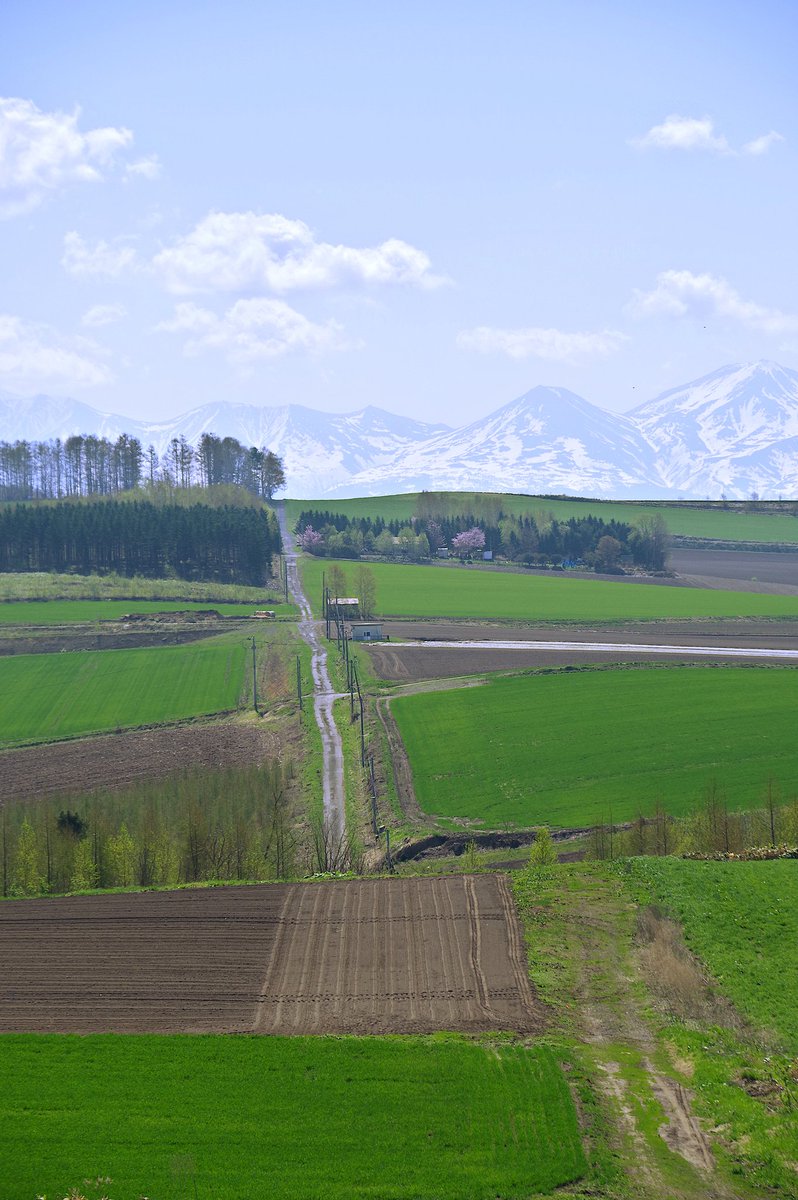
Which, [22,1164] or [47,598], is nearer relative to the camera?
[22,1164]

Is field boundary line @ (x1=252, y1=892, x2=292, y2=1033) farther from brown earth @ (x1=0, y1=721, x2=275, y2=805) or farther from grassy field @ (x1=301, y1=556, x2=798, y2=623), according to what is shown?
grassy field @ (x1=301, y1=556, x2=798, y2=623)

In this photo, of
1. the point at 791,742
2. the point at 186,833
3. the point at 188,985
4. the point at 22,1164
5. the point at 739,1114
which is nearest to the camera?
the point at 22,1164

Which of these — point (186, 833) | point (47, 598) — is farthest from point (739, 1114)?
point (47, 598)

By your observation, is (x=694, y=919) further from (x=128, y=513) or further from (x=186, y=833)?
(x=128, y=513)

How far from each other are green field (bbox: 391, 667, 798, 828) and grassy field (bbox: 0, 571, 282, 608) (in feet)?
177

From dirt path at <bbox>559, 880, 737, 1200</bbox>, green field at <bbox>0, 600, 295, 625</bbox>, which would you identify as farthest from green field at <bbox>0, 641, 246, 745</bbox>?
dirt path at <bbox>559, 880, 737, 1200</bbox>

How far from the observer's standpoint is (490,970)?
36.1 m

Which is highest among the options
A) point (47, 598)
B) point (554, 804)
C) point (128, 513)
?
point (128, 513)

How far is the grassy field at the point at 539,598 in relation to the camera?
13200 cm

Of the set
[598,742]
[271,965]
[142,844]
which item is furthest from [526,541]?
[271,965]

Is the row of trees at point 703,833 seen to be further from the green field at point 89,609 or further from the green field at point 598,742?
the green field at point 89,609

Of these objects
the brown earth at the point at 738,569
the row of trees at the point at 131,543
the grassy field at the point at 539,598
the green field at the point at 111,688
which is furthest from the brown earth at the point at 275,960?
the brown earth at the point at 738,569

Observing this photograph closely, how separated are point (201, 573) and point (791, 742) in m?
101

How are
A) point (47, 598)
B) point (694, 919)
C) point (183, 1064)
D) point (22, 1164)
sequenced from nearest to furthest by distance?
1. point (22, 1164)
2. point (183, 1064)
3. point (694, 919)
4. point (47, 598)
